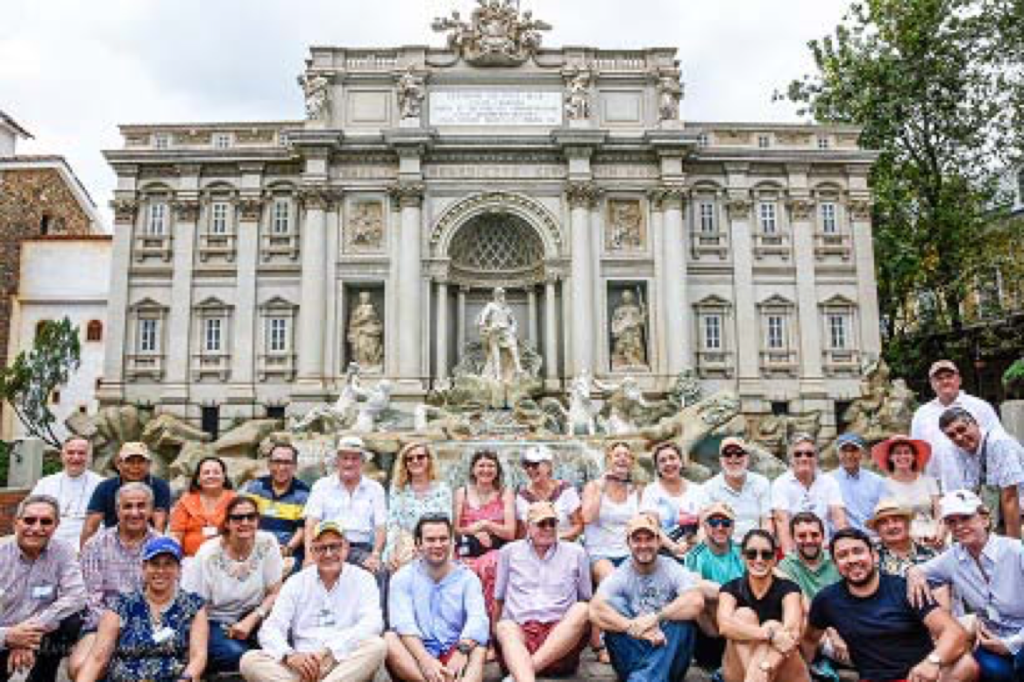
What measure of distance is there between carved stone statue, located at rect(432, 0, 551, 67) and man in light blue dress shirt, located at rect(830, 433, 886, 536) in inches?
772

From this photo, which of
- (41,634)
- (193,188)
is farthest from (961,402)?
(193,188)

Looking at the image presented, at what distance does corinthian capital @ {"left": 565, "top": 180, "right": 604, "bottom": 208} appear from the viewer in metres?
23.2

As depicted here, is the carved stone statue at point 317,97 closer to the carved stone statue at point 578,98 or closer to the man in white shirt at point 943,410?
the carved stone statue at point 578,98

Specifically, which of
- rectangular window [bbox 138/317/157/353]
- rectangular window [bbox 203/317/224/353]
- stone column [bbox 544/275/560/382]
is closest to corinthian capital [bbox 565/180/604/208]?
stone column [bbox 544/275/560/382]

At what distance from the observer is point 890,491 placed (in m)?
6.90

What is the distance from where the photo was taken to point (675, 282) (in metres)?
23.0

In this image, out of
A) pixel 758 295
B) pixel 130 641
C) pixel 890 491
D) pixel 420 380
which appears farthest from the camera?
pixel 758 295

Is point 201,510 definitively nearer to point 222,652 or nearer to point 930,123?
point 222,652

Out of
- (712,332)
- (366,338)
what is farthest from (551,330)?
(366,338)

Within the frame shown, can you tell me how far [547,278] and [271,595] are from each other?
59.3 ft

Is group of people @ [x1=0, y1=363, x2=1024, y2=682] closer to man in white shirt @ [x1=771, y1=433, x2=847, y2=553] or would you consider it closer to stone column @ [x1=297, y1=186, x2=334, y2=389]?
man in white shirt @ [x1=771, y1=433, x2=847, y2=553]

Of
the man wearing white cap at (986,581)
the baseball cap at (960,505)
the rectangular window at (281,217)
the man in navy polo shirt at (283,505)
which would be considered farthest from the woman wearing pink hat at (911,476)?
the rectangular window at (281,217)

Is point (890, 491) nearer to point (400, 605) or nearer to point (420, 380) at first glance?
point (400, 605)

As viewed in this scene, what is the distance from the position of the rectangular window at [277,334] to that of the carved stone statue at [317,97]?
5.99 m
